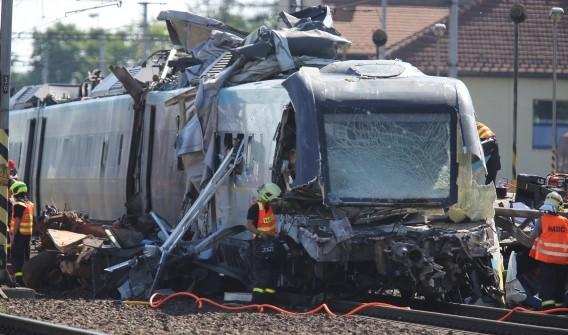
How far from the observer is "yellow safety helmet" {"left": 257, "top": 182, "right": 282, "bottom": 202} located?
14617mm

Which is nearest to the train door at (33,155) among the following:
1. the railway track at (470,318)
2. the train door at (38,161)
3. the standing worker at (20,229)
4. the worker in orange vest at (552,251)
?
the train door at (38,161)

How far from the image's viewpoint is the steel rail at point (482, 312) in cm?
1268

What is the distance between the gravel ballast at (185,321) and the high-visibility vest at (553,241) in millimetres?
2456

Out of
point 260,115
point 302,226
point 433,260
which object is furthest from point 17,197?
point 433,260

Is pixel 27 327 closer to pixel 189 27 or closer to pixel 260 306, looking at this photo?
pixel 260 306

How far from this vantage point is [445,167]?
575 inches

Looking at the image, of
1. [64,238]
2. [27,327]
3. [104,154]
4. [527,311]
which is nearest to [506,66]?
[104,154]

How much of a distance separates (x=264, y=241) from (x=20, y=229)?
15.9 feet

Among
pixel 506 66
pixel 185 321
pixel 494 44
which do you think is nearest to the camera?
pixel 185 321

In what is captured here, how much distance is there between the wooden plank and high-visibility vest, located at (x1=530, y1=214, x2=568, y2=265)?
20.8 ft

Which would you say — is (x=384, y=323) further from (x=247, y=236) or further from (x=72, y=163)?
(x=72, y=163)

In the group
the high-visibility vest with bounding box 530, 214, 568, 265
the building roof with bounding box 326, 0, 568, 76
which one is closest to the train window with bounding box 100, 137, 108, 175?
the high-visibility vest with bounding box 530, 214, 568, 265

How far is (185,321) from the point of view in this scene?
42.2ft

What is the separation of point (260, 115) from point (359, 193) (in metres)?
1.97
